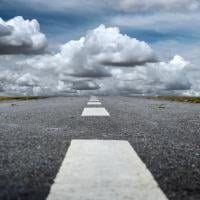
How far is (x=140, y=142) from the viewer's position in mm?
6609

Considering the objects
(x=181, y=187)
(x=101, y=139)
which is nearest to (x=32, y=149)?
(x=101, y=139)

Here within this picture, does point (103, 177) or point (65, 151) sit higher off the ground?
point (103, 177)

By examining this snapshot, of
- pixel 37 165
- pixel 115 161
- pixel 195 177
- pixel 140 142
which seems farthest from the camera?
pixel 140 142

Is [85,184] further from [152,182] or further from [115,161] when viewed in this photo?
[115,161]

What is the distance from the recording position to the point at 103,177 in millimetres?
3959

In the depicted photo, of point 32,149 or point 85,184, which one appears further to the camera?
→ point 32,149

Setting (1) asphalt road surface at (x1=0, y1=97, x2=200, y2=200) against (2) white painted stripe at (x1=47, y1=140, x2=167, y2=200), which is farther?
(1) asphalt road surface at (x1=0, y1=97, x2=200, y2=200)

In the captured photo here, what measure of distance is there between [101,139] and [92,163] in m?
2.26

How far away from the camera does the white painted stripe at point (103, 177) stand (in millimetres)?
3342

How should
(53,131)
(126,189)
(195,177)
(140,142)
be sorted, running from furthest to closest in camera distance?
(53,131), (140,142), (195,177), (126,189)

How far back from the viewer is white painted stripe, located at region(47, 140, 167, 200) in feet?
11.0

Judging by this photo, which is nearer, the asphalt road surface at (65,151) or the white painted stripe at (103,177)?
the white painted stripe at (103,177)

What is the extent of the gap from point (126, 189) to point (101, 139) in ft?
11.3

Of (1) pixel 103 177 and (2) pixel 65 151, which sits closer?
(1) pixel 103 177
